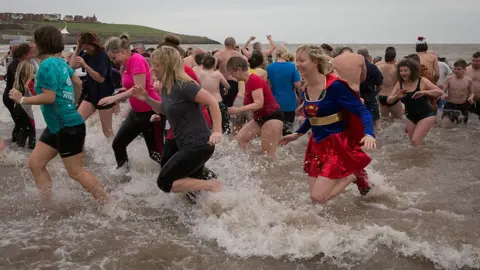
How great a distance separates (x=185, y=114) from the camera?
4.39 metres

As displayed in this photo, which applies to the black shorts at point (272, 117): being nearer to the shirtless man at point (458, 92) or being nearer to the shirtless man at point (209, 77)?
the shirtless man at point (209, 77)

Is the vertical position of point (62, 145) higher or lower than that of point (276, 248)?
higher

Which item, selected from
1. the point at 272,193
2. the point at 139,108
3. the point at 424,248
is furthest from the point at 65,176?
the point at 424,248

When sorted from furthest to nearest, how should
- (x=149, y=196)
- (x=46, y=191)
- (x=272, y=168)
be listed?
(x=272, y=168), (x=149, y=196), (x=46, y=191)

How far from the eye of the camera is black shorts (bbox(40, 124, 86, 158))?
4.48 metres

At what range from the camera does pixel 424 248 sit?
3.88 m

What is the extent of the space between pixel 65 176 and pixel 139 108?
1670 mm

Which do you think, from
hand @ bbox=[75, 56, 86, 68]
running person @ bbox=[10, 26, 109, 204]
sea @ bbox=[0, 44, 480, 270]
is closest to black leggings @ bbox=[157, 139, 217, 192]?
sea @ bbox=[0, 44, 480, 270]

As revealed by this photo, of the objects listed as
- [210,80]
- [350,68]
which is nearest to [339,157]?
[350,68]

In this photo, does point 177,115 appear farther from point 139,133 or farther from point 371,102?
point 371,102

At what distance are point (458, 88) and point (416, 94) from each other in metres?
3.55

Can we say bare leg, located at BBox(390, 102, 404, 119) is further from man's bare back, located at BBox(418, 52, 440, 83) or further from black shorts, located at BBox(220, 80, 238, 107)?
black shorts, located at BBox(220, 80, 238, 107)

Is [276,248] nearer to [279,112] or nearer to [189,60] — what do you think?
[279,112]

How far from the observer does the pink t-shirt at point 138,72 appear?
5.33 metres
